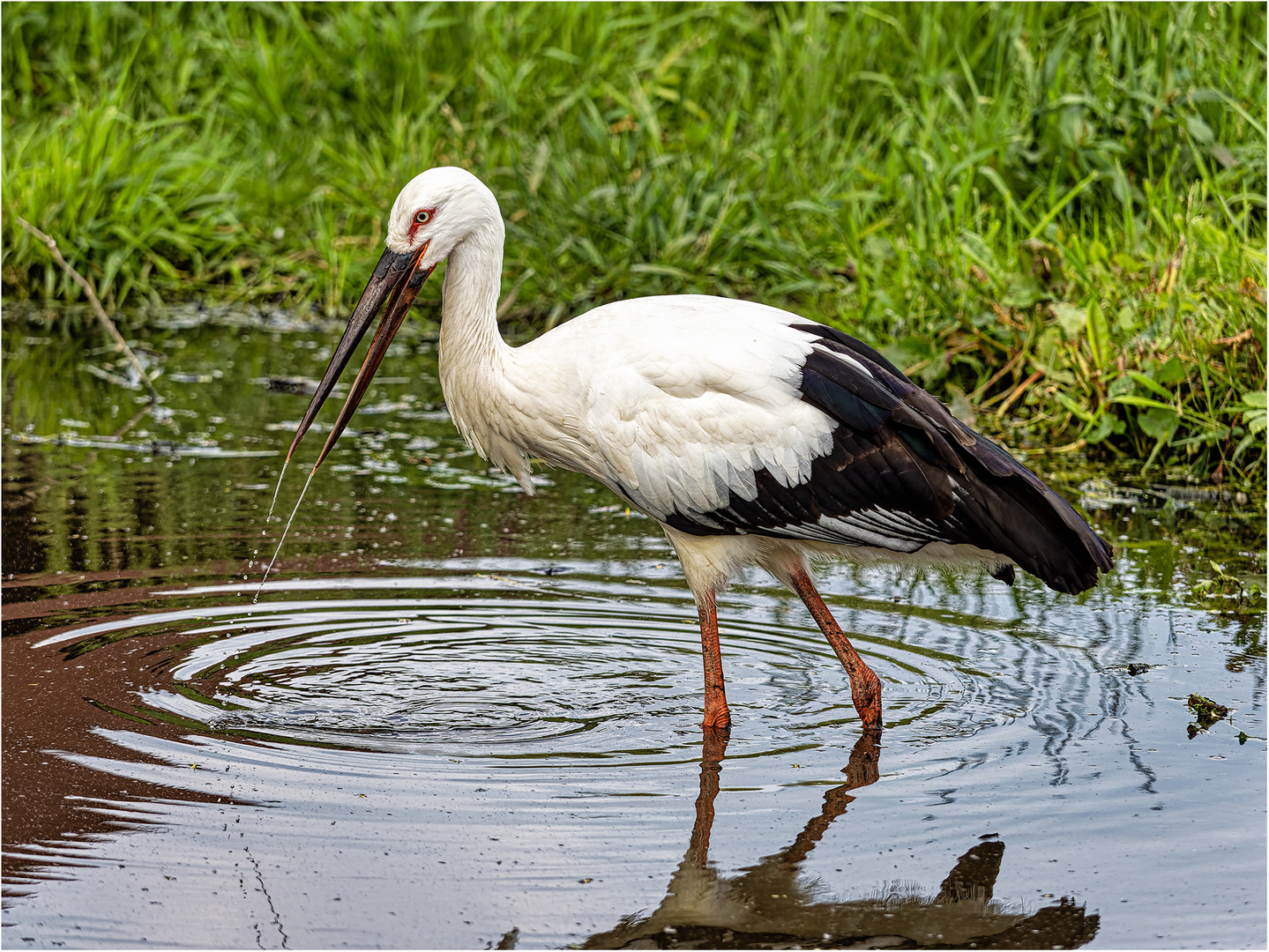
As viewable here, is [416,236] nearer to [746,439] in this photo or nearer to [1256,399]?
[746,439]

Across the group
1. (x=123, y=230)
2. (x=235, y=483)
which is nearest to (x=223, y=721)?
(x=235, y=483)

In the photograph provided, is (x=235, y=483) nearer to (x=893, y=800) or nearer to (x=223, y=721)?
(x=223, y=721)

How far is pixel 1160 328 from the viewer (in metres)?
6.86

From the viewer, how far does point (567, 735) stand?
13.8 feet

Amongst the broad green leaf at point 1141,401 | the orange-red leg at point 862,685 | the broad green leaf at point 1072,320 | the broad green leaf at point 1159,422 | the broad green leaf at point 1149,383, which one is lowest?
the orange-red leg at point 862,685

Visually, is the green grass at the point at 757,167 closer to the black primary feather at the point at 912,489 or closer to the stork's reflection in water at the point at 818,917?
the black primary feather at the point at 912,489

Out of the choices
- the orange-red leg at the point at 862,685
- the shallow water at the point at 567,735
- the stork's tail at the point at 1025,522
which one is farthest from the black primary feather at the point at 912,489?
the shallow water at the point at 567,735

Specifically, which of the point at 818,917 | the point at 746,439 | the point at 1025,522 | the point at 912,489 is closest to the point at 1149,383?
the point at 1025,522

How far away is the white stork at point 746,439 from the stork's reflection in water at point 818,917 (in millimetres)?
869

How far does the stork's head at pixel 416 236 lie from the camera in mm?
4637

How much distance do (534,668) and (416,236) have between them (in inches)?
50.7

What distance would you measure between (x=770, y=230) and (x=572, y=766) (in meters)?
5.28

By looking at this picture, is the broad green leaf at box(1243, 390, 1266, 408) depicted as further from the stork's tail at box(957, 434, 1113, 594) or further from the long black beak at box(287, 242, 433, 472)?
A: the long black beak at box(287, 242, 433, 472)

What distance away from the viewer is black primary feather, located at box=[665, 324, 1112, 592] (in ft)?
14.0
